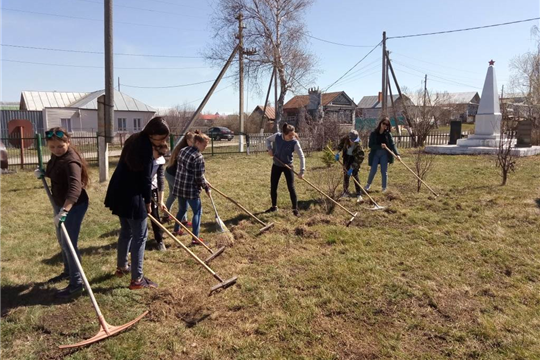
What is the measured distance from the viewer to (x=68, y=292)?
3432mm

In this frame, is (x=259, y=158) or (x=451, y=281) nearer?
(x=451, y=281)

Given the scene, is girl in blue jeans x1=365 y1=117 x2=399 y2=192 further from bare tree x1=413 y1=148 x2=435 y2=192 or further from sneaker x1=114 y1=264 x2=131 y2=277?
sneaker x1=114 y1=264 x2=131 y2=277

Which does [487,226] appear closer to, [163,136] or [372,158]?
[372,158]

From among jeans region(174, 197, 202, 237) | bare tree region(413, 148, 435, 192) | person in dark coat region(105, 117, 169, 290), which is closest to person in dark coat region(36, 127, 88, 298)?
person in dark coat region(105, 117, 169, 290)

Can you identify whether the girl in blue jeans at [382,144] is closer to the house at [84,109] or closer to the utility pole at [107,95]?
the utility pole at [107,95]

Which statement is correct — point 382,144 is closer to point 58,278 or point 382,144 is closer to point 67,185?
point 67,185

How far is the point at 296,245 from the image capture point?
4840mm

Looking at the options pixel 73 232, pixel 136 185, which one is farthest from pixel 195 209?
pixel 73 232

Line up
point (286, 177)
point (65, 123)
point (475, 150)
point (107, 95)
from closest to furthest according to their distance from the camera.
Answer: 1. point (286, 177)
2. point (107, 95)
3. point (475, 150)
4. point (65, 123)

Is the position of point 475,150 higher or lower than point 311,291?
higher

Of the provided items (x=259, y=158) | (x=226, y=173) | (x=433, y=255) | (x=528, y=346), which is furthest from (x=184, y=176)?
(x=259, y=158)

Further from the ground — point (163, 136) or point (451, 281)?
point (163, 136)

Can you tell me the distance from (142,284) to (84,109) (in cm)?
2745

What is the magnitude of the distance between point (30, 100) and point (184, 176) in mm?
31240
